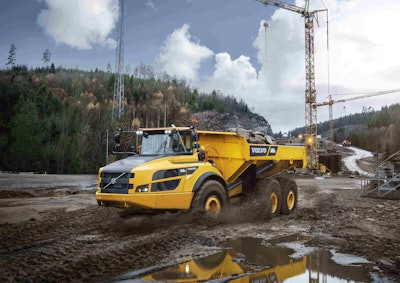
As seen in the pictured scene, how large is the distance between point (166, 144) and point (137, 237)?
2.61 m

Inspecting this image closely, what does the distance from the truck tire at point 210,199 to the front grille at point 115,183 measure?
1738 mm

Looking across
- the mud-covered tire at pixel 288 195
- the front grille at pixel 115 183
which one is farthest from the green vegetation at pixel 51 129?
the front grille at pixel 115 183

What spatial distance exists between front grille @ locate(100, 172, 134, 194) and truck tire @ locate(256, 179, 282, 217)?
4.28 meters

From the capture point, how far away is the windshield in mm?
9586

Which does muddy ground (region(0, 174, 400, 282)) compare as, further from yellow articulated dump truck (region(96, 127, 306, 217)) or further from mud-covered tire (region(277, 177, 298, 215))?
yellow articulated dump truck (region(96, 127, 306, 217))

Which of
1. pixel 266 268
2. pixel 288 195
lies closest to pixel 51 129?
pixel 288 195

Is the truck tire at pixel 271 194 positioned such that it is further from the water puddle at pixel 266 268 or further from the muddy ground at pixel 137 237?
the water puddle at pixel 266 268

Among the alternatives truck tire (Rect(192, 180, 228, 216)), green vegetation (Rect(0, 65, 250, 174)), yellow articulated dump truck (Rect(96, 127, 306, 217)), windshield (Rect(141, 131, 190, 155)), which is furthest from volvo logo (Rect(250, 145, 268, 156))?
green vegetation (Rect(0, 65, 250, 174))

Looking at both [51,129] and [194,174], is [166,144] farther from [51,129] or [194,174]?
[51,129]

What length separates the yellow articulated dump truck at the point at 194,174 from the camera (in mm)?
8539

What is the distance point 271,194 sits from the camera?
36.9 feet

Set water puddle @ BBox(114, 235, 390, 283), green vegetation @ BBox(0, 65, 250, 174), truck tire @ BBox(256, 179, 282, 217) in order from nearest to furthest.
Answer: water puddle @ BBox(114, 235, 390, 283), truck tire @ BBox(256, 179, 282, 217), green vegetation @ BBox(0, 65, 250, 174)

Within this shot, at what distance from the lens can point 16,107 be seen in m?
61.3

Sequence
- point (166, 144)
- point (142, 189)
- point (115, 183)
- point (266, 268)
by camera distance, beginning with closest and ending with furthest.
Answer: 1. point (266, 268)
2. point (142, 189)
3. point (115, 183)
4. point (166, 144)
